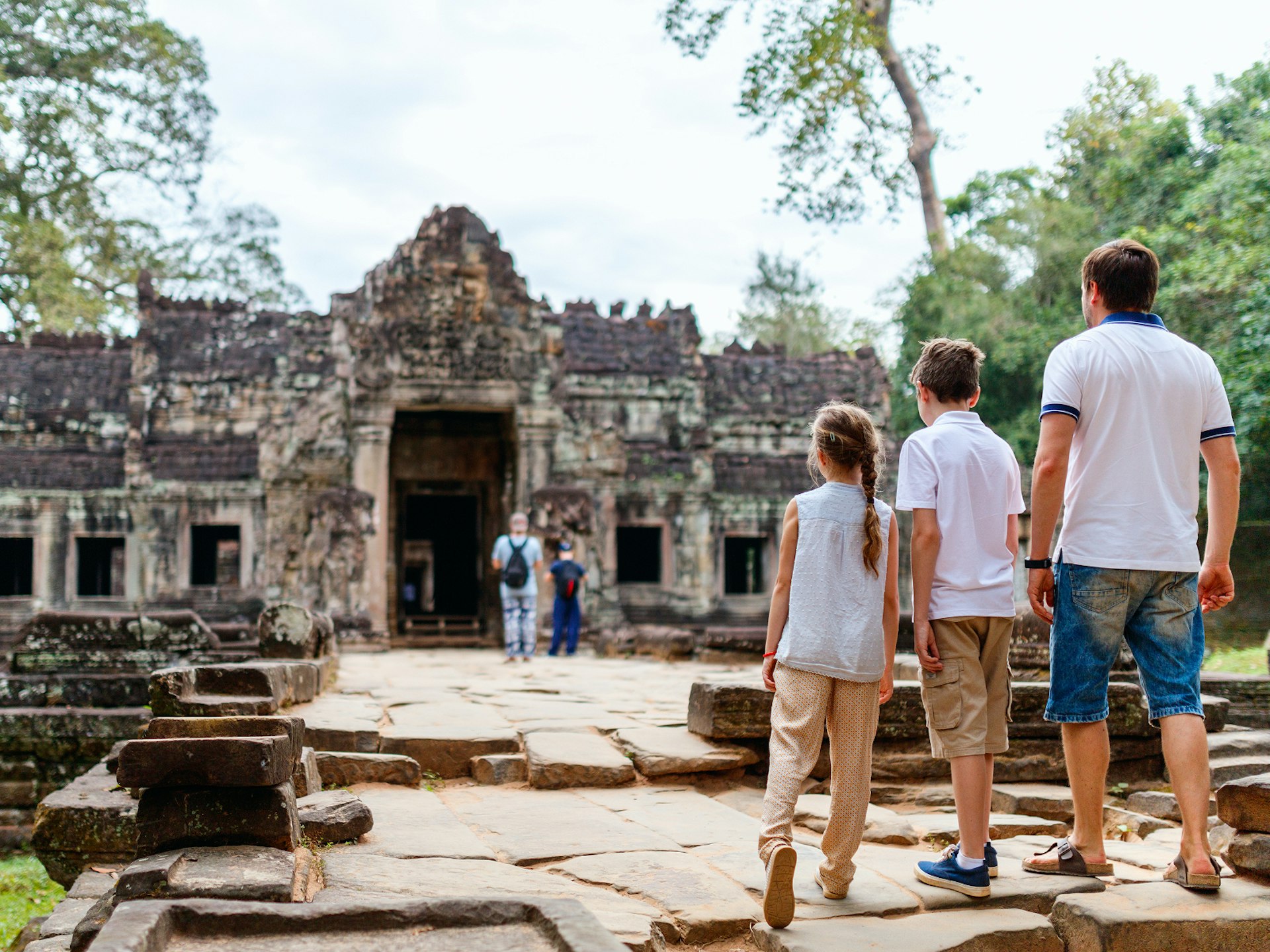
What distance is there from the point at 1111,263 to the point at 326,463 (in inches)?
521

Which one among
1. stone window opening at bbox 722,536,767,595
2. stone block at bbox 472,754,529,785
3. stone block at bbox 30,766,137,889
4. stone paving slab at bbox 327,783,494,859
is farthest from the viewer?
stone window opening at bbox 722,536,767,595

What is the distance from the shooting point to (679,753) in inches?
209

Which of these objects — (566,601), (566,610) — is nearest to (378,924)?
(566,601)

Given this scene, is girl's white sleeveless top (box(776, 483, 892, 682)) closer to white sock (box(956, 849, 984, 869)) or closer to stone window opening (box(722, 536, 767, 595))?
white sock (box(956, 849, 984, 869))

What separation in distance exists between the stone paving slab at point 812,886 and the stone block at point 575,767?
115cm

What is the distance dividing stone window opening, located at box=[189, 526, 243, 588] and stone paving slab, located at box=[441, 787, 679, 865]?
13.5 meters

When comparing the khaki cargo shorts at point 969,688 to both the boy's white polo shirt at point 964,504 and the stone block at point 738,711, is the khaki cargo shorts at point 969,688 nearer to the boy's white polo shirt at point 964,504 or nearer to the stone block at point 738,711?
the boy's white polo shirt at point 964,504

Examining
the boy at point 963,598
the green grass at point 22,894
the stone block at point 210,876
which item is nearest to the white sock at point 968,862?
the boy at point 963,598

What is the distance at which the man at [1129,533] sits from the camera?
10.8 feet

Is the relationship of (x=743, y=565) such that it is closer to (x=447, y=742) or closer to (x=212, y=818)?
(x=447, y=742)

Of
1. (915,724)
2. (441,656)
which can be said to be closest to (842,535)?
(915,724)

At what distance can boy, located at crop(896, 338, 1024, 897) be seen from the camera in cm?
333

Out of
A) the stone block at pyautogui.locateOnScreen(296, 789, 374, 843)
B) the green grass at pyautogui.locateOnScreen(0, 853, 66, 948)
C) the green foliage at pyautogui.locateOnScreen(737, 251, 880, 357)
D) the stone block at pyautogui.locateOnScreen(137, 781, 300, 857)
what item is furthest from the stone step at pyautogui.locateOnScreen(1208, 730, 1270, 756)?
the green foliage at pyautogui.locateOnScreen(737, 251, 880, 357)

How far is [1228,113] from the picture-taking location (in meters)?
17.1
